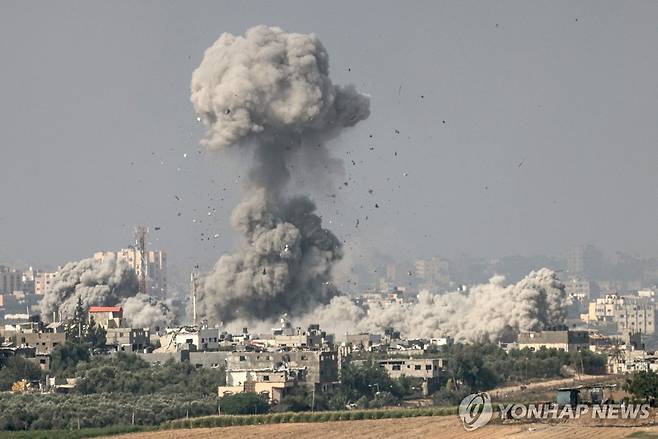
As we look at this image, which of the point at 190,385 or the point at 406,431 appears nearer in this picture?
the point at 406,431

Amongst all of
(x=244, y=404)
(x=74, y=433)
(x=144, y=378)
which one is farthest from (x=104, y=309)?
(x=74, y=433)

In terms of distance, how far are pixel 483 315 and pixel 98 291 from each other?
85.7ft

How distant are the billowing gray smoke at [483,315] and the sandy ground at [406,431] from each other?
49.6 metres

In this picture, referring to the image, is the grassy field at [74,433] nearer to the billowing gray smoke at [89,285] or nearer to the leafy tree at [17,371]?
the leafy tree at [17,371]

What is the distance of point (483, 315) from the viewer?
134750mm

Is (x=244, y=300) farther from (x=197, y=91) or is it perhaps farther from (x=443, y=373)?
(x=443, y=373)

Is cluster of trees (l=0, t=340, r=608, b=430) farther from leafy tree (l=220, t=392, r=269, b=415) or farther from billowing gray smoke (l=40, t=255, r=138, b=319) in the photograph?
billowing gray smoke (l=40, t=255, r=138, b=319)

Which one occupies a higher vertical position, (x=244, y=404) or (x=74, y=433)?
(x=244, y=404)

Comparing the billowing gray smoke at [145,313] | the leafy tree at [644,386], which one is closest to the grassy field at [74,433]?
the leafy tree at [644,386]

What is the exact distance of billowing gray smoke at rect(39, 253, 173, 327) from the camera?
5404 inches

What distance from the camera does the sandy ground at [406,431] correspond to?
64.5 m

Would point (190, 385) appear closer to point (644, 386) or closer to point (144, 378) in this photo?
point (144, 378)

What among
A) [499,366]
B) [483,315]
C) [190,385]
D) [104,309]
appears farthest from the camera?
[483,315]

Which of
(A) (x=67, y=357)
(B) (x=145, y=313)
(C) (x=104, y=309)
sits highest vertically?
(C) (x=104, y=309)
